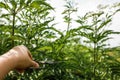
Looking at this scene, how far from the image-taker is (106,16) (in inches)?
150

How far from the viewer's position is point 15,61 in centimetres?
164

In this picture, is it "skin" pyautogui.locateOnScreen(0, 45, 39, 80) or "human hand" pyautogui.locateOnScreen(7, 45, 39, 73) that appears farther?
"human hand" pyautogui.locateOnScreen(7, 45, 39, 73)

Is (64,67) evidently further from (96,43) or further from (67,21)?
(67,21)

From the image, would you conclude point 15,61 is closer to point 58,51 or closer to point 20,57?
point 20,57

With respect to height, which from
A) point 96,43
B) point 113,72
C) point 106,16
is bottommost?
point 113,72

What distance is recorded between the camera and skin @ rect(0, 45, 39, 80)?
4.86ft

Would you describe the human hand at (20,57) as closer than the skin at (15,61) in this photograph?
No

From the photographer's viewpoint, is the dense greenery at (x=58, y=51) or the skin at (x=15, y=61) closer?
the skin at (x=15, y=61)

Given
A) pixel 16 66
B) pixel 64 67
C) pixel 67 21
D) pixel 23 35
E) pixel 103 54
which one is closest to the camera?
pixel 16 66

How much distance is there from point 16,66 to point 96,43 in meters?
2.19

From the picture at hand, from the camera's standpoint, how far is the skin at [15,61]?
58.4 inches

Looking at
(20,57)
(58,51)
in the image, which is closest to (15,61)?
(20,57)

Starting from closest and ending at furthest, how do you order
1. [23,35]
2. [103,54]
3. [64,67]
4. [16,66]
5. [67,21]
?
[16,66]
[64,67]
[23,35]
[103,54]
[67,21]

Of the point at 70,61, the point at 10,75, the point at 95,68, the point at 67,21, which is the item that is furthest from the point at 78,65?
the point at 67,21
